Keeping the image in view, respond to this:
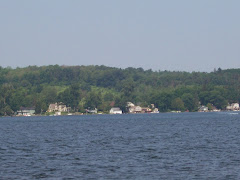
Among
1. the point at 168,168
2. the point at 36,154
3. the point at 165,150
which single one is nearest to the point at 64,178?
the point at 168,168

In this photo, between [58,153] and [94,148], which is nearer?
[58,153]

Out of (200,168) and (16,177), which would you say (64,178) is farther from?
(200,168)

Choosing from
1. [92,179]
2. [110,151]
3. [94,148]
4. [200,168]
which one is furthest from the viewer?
[94,148]

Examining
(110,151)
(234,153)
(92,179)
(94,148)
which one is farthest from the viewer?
(94,148)

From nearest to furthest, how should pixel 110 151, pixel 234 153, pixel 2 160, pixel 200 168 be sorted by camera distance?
pixel 200 168, pixel 2 160, pixel 234 153, pixel 110 151

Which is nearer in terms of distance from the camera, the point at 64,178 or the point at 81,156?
the point at 64,178

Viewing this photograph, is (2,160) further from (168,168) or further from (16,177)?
(168,168)

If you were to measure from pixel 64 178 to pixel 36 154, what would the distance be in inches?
598

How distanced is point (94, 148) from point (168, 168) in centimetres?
1718

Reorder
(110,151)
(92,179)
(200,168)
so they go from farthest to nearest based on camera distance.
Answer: (110,151), (200,168), (92,179)

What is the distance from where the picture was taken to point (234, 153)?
47.5 metres

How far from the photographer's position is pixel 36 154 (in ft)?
→ 161

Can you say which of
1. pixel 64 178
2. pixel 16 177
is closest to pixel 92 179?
pixel 64 178

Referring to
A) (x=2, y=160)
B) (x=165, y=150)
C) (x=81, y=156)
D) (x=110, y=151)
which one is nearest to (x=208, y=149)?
(x=165, y=150)
